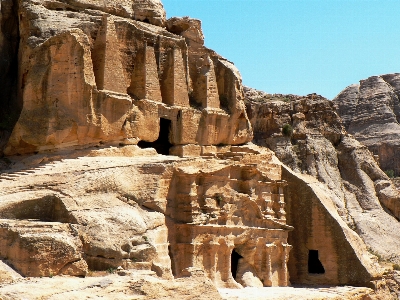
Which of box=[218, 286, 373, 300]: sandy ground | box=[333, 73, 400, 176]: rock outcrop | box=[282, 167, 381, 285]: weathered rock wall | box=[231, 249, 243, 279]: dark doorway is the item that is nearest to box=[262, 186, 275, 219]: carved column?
box=[231, 249, 243, 279]: dark doorway

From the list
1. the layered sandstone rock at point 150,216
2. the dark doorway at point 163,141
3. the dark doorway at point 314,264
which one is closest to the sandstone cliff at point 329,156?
the dark doorway at point 314,264

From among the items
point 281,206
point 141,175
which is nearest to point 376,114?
point 281,206

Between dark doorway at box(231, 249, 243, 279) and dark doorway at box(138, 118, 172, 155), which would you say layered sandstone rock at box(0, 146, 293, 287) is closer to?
dark doorway at box(231, 249, 243, 279)

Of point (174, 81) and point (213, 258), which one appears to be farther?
point (174, 81)

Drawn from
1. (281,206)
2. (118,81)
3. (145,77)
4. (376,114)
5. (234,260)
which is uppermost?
(376,114)

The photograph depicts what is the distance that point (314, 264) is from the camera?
43.1m

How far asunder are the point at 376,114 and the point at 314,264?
3676 centimetres

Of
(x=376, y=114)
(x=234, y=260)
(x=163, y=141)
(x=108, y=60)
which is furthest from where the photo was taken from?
(x=376, y=114)

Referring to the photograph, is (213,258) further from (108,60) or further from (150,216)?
(108,60)

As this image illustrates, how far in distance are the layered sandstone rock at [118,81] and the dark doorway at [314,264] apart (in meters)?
7.72

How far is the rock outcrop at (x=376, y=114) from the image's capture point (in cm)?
7400

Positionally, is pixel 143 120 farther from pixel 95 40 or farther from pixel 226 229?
pixel 226 229

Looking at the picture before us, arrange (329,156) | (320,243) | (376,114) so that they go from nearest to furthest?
1. (320,243)
2. (329,156)
3. (376,114)

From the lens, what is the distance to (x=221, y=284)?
3459cm
